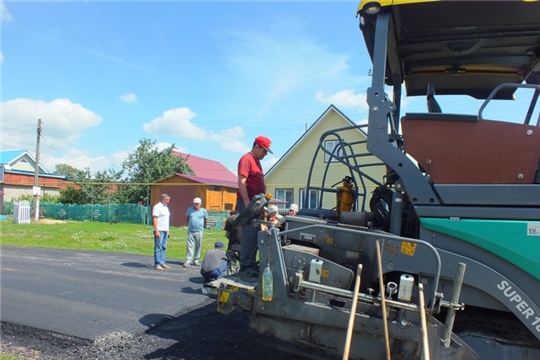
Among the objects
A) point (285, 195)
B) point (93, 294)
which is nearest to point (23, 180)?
point (285, 195)

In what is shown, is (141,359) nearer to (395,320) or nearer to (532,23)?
(395,320)

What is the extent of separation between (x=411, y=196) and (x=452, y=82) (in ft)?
7.21

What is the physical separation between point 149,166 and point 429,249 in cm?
3529

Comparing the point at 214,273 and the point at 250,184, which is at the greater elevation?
the point at 250,184

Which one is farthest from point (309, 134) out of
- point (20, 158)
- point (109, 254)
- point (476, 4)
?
point (20, 158)

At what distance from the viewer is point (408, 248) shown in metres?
3.12

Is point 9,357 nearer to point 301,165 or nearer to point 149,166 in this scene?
point 301,165

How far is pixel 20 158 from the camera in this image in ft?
164

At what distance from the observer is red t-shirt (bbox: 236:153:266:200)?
4.84 meters

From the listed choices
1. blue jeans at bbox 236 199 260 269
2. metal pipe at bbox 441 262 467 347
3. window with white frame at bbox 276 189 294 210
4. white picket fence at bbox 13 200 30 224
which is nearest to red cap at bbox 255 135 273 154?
blue jeans at bbox 236 199 260 269

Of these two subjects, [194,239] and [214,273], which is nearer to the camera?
[214,273]

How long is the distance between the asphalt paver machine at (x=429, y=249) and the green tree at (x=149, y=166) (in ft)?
109

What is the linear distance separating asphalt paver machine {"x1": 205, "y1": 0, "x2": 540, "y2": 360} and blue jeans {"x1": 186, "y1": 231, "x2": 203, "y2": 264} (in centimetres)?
621

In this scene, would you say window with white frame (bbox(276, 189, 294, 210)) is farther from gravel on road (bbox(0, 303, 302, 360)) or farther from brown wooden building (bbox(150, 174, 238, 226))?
gravel on road (bbox(0, 303, 302, 360))
